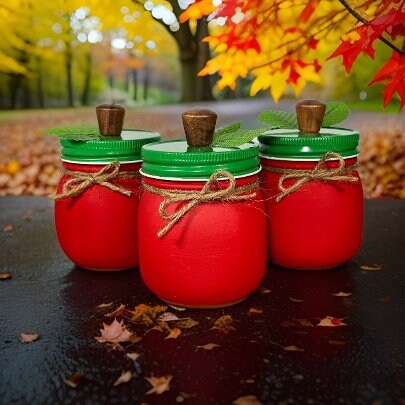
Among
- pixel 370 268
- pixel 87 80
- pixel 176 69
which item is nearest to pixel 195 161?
pixel 370 268

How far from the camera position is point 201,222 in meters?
1.37

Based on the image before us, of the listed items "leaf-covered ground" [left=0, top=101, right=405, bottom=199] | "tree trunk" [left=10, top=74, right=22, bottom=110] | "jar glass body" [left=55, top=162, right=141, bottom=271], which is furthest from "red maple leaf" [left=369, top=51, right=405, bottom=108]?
"tree trunk" [left=10, top=74, right=22, bottom=110]

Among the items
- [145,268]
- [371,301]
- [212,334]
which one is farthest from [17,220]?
[371,301]

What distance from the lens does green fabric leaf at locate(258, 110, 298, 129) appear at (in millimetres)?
1878

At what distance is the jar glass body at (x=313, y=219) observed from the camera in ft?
5.49

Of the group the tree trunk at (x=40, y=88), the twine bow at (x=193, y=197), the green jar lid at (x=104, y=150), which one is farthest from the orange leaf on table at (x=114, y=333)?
the tree trunk at (x=40, y=88)

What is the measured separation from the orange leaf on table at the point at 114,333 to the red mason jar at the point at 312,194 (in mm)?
629

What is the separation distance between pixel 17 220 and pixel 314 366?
1830 millimetres

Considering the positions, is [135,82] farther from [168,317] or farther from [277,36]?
[168,317]

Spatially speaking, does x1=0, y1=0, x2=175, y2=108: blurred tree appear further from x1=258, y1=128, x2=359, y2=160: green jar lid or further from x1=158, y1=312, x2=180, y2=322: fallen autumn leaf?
x1=158, y1=312, x2=180, y2=322: fallen autumn leaf

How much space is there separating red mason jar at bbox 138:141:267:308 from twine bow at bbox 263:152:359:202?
205 mm

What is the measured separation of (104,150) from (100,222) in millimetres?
239

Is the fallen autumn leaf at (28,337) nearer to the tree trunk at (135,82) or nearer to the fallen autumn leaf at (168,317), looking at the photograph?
the fallen autumn leaf at (168,317)

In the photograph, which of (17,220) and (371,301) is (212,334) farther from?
(17,220)
